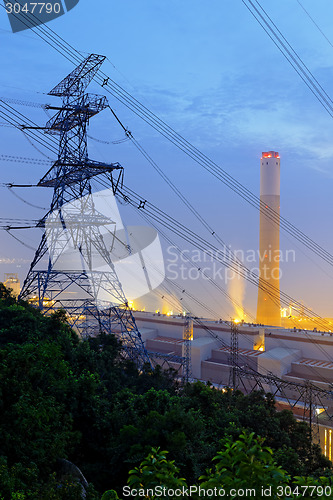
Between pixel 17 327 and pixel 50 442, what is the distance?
289 inches

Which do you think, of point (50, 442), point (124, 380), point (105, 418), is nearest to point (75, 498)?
point (50, 442)

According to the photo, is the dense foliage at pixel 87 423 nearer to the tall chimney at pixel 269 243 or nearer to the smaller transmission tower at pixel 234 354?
the smaller transmission tower at pixel 234 354

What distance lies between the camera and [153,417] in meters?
10.9

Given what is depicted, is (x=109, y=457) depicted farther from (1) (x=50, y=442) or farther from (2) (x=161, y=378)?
(2) (x=161, y=378)

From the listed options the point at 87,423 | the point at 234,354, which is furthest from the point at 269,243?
the point at 87,423

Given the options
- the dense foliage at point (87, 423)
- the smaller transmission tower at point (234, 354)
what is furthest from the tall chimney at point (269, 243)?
the dense foliage at point (87, 423)

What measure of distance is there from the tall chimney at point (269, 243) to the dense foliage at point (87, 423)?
36.2 metres

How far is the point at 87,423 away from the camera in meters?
12.8

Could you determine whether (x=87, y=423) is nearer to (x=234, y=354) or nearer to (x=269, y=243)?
(x=234, y=354)

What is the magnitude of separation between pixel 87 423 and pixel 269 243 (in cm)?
4569

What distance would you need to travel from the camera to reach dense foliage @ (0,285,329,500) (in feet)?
29.0

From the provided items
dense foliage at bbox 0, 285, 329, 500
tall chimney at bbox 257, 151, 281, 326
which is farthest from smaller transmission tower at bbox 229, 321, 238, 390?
tall chimney at bbox 257, 151, 281, 326

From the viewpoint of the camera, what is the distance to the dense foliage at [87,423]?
8836mm

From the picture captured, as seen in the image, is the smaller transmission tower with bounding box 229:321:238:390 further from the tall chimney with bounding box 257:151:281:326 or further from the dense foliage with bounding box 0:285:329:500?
the tall chimney with bounding box 257:151:281:326
